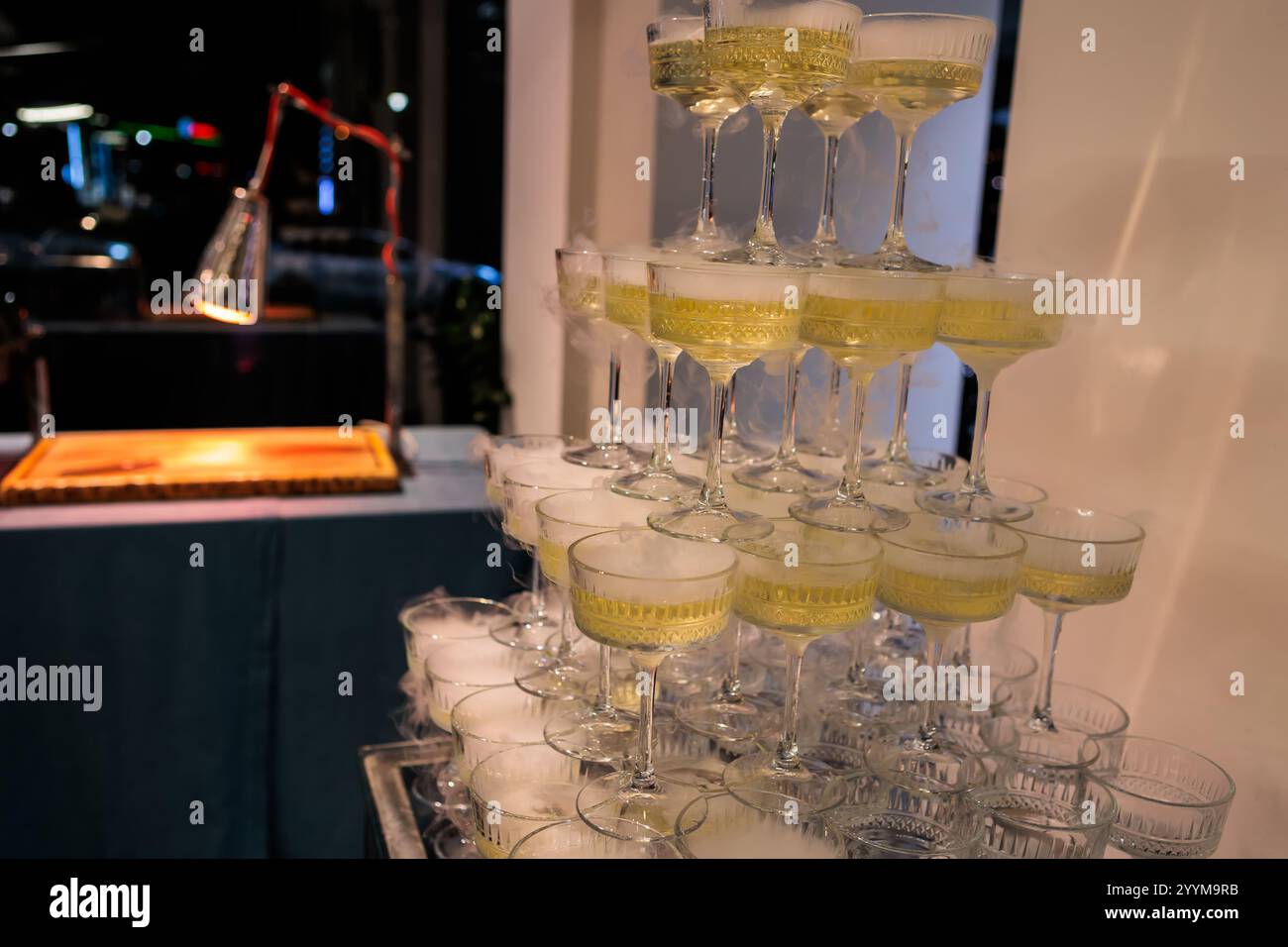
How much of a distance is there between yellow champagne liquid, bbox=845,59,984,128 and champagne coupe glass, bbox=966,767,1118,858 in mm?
707

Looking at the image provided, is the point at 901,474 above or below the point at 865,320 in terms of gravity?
below

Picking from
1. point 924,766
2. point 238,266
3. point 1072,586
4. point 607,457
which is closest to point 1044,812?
point 924,766

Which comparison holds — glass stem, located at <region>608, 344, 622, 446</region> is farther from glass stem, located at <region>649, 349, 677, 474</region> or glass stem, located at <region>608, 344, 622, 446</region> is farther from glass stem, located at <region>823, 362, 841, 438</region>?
glass stem, located at <region>823, 362, 841, 438</region>

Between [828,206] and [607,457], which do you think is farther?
[607,457]

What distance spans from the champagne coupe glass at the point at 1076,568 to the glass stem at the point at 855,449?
180mm

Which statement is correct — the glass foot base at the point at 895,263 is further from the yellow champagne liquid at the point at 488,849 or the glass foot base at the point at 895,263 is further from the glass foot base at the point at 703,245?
the yellow champagne liquid at the point at 488,849

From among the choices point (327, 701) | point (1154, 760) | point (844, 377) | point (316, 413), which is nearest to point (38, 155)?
point (316, 413)

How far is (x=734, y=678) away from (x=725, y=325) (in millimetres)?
457

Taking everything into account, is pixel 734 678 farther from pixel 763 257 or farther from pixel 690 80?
pixel 690 80

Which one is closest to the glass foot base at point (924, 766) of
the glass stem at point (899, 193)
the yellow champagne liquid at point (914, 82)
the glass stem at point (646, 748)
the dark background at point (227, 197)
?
the glass stem at point (646, 748)

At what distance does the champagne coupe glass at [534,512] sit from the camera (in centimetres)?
122

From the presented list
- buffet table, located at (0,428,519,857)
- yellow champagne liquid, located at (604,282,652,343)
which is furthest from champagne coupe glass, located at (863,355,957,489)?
buffet table, located at (0,428,519,857)

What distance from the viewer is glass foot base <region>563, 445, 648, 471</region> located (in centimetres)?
131

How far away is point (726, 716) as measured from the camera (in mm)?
1206
